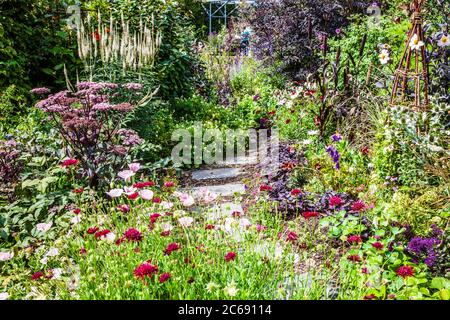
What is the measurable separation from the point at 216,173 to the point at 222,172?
70 millimetres

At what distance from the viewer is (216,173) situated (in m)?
4.86

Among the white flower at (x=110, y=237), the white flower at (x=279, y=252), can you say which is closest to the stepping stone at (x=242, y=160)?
the white flower at (x=279, y=252)

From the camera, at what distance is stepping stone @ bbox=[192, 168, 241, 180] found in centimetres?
471

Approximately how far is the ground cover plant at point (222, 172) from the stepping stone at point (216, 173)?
3cm

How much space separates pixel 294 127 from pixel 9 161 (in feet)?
10.1

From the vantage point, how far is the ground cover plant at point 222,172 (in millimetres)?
2029

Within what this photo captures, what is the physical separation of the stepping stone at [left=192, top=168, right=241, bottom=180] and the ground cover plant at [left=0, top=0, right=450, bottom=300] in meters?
0.03

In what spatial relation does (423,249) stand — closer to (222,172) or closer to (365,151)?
(365,151)

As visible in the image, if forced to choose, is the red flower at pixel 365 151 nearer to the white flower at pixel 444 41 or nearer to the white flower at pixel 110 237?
the white flower at pixel 444 41

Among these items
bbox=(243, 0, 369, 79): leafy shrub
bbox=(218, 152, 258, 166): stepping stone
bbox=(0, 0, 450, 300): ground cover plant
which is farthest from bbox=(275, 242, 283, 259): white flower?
bbox=(243, 0, 369, 79): leafy shrub

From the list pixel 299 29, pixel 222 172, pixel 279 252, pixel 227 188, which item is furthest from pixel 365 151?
pixel 299 29

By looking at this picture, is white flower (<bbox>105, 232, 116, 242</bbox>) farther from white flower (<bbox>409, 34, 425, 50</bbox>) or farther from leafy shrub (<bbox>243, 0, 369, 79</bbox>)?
leafy shrub (<bbox>243, 0, 369, 79</bbox>)
